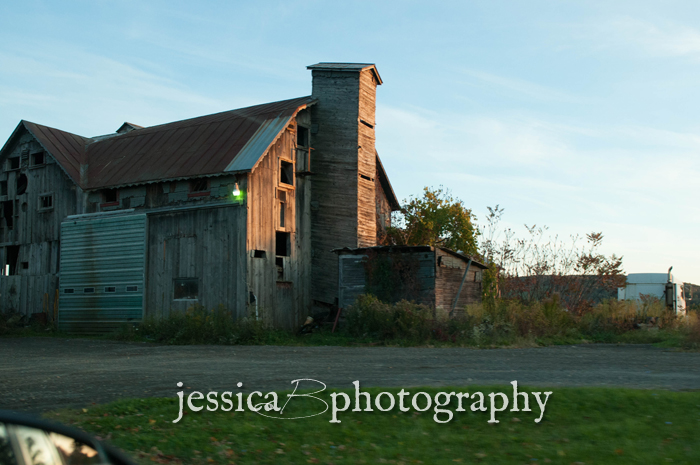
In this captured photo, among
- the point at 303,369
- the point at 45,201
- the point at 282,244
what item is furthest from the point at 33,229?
the point at 303,369

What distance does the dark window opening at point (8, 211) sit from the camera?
29078 mm

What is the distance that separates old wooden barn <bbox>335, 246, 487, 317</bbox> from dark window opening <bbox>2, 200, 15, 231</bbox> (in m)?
16.2

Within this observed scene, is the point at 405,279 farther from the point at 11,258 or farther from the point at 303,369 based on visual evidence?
the point at 11,258

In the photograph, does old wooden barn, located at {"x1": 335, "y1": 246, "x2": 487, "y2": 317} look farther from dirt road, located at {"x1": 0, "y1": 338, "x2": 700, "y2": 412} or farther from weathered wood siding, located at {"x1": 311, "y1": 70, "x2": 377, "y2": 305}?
dirt road, located at {"x1": 0, "y1": 338, "x2": 700, "y2": 412}

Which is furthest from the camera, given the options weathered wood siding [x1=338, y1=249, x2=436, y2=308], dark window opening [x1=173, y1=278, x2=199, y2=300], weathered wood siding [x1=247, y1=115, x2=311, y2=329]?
dark window opening [x1=173, y1=278, x2=199, y2=300]

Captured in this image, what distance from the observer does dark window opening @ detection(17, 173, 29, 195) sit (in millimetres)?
28984

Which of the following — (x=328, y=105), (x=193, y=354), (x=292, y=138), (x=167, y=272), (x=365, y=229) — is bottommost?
(x=193, y=354)

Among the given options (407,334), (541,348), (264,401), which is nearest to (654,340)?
(541,348)

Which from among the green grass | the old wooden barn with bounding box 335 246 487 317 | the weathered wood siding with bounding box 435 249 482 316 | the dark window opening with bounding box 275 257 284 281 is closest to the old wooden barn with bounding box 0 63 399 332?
the dark window opening with bounding box 275 257 284 281

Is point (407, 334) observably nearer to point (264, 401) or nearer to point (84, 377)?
point (84, 377)

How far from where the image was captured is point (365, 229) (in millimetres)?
26625

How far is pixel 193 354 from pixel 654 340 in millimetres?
13818

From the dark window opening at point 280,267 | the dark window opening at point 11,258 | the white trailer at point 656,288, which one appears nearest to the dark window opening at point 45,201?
the dark window opening at point 11,258

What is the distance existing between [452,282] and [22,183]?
794 inches
